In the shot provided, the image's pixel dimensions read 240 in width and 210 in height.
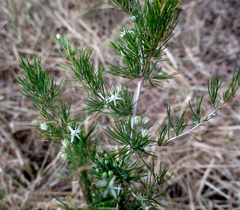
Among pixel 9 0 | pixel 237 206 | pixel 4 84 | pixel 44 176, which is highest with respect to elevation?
pixel 9 0

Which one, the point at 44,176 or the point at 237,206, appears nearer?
the point at 237,206

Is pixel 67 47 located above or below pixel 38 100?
above

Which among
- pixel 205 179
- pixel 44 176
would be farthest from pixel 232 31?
pixel 44 176

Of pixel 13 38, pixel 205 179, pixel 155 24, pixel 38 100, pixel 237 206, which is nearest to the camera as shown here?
pixel 155 24

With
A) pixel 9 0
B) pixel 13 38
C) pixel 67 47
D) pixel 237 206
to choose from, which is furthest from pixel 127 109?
pixel 9 0

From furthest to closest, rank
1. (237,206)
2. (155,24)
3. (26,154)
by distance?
(26,154), (237,206), (155,24)

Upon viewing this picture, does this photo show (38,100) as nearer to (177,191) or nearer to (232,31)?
(177,191)
